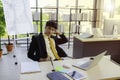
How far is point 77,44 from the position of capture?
3793 mm

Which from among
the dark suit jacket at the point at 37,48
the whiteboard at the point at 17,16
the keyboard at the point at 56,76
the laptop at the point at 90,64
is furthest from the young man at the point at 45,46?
the whiteboard at the point at 17,16

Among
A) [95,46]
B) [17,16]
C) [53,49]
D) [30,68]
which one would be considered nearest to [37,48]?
[53,49]

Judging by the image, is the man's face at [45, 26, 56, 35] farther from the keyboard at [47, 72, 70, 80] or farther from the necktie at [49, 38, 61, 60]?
the keyboard at [47, 72, 70, 80]

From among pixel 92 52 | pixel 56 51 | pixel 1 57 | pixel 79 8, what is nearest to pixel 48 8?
pixel 79 8

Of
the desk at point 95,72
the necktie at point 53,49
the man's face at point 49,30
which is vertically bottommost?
the desk at point 95,72

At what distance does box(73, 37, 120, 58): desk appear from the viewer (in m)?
3.54

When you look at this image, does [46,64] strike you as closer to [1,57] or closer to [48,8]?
[1,57]

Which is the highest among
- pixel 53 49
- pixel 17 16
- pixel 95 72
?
pixel 17 16

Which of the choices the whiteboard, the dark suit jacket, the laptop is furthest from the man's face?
the whiteboard

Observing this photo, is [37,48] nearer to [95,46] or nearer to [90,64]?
[90,64]

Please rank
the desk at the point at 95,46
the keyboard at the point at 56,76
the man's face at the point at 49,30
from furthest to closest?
the desk at the point at 95,46
the man's face at the point at 49,30
the keyboard at the point at 56,76

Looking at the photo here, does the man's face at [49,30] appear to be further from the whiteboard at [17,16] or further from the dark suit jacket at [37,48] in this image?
the whiteboard at [17,16]

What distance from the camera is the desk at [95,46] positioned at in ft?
11.6

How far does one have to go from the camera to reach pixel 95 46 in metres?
3.61
